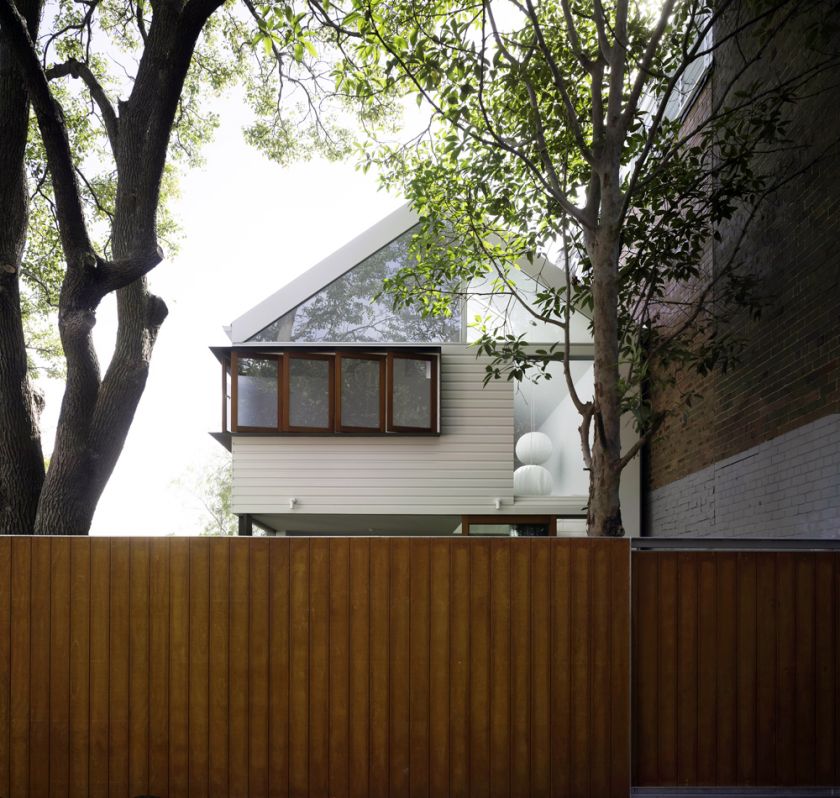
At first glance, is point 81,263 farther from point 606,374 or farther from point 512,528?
point 512,528

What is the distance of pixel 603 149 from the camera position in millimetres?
7230

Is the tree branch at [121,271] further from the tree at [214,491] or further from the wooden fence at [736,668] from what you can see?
the tree at [214,491]

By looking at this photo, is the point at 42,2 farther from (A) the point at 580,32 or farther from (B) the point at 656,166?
(B) the point at 656,166

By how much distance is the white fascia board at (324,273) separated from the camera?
12.9 metres

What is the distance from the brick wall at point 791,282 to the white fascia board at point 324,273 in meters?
4.54

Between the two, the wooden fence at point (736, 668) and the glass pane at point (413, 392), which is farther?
the glass pane at point (413, 392)

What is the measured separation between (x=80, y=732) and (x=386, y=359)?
7.47 m

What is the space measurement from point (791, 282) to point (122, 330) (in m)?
5.44

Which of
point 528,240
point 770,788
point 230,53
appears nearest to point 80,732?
point 770,788

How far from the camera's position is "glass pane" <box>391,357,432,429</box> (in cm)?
1298

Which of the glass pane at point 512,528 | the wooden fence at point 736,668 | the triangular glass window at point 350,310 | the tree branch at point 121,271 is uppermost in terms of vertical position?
the triangular glass window at point 350,310

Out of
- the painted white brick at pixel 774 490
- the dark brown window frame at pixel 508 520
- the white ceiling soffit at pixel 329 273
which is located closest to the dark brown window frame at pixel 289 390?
the white ceiling soffit at pixel 329 273

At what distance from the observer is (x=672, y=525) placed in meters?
11.4

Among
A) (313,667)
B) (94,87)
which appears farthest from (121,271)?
(313,667)
